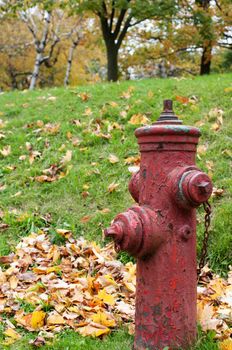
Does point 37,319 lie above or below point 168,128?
below

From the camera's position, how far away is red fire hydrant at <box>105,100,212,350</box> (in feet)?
6.86

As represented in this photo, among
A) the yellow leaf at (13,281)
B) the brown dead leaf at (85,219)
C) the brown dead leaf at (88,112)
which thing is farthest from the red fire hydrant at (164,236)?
the brown dead leaf at (88,112)

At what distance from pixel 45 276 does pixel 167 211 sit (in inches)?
60.0

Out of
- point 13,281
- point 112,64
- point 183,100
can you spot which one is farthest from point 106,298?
point 112,64

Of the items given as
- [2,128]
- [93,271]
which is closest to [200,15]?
[2,128]

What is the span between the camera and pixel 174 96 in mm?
6660

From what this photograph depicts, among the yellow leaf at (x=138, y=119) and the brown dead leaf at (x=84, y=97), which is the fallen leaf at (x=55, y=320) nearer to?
the yellow leaf at (x=138, y=119)

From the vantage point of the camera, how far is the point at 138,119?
234 inches

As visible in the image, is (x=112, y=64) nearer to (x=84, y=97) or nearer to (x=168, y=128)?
(x=84, y=97)

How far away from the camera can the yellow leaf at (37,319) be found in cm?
266

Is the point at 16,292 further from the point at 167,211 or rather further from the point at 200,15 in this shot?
the point at 200,15

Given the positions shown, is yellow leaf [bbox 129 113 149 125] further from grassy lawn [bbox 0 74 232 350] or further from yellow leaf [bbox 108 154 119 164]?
yellow leaf [bbox 108 154 119 164]

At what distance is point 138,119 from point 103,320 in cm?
370

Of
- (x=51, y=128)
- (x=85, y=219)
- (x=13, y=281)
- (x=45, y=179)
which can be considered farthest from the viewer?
(x=51, y=128)
